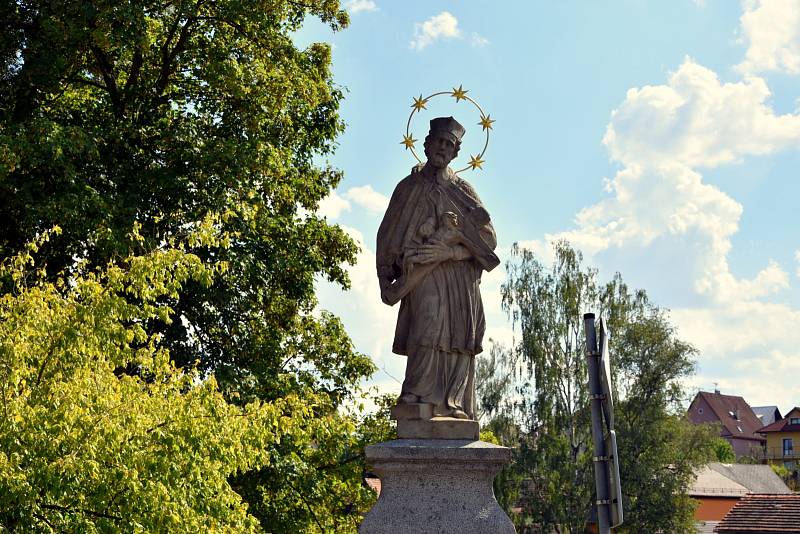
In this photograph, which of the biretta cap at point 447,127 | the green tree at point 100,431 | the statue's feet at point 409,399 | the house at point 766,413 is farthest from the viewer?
the house at point 766,413

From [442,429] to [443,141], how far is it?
6.58 feet

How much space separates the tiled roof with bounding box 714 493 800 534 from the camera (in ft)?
108

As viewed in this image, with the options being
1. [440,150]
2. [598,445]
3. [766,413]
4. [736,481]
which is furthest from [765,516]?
[766,413]

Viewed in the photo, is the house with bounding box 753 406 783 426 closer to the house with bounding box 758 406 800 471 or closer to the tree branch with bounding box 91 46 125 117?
the house with bounding box 758 406 800 471

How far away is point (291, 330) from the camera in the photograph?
18.8m

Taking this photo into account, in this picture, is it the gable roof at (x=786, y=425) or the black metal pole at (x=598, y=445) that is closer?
the black metal pole at (x=598, y=445)

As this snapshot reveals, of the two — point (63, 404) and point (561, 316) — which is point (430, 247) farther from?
point (561, 316)

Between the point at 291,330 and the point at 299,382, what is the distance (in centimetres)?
112

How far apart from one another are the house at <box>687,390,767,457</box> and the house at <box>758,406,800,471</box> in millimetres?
2237

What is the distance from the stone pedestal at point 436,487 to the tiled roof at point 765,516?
92.5 feet

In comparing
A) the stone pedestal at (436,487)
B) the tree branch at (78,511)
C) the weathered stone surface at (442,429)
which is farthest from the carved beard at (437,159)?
the tree branch at (78,511)

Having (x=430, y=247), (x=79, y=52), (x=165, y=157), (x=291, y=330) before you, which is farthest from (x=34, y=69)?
(x=430, y=247)

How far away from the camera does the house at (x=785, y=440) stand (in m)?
99.0

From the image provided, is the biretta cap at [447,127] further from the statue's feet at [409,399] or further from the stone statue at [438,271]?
the statue's feet at [409,399]
